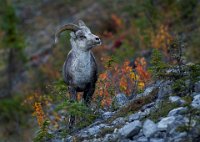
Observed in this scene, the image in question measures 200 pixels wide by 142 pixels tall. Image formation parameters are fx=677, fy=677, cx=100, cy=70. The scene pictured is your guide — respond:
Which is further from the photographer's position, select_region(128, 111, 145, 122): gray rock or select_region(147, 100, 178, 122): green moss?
select_region(128, 111, 145, 122): gray rock

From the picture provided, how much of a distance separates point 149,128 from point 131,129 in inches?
13.3

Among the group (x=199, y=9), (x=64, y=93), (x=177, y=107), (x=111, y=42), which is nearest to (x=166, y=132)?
(x=177, y=107)

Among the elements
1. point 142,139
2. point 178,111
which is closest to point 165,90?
point 178,111

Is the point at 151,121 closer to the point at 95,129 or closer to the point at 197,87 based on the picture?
the point at 197,87

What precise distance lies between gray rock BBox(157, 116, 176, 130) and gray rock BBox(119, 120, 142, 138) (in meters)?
0.37

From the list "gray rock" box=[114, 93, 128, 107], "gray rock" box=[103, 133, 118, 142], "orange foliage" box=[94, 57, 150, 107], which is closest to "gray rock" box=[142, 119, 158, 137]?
"gray rock" box=[103, 133, 118, 142]

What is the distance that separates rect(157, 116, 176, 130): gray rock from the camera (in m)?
10.6

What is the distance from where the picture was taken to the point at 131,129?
10875 mm

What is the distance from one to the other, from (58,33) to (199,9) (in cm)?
1261

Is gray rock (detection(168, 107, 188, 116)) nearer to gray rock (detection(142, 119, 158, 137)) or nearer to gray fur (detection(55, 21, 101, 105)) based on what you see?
gray rock (detection(142, 119, 158, 137))

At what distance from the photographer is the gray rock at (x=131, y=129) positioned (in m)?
10.8

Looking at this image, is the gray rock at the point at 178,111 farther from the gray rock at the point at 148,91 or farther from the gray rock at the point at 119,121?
the gray rock at the point at 148,91

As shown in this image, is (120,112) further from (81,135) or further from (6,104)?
(6,104)

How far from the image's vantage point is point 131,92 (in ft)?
49.6
